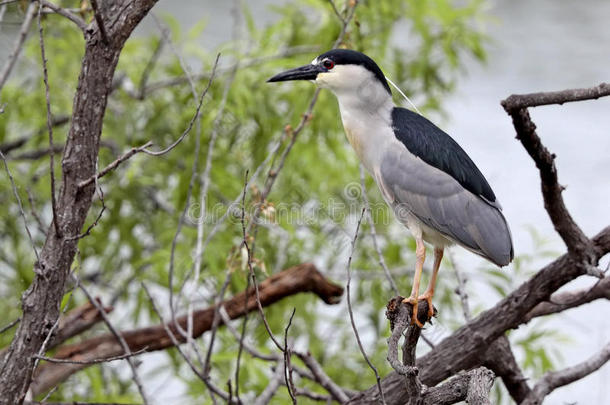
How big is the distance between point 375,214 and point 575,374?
1.50 metres

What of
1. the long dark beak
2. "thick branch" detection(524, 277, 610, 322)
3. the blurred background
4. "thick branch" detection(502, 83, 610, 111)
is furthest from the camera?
the blurred background

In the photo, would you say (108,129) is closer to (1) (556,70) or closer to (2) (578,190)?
(2) (578,190)

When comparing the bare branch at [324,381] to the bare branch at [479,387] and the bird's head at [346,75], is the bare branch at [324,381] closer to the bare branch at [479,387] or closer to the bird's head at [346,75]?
the bird's head at [346,75]

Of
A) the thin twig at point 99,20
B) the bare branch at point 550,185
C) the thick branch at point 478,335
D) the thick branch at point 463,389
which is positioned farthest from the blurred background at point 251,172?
the thick branch at point 463,389

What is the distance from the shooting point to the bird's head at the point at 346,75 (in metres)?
1.84

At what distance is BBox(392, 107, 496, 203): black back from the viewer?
1825 millimetres

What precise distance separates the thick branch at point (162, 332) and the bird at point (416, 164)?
439mm

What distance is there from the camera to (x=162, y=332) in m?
2.31

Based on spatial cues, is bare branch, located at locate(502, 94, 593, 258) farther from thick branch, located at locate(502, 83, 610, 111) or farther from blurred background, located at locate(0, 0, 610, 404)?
blurred background, located at locate(0, 0, 610, 404)

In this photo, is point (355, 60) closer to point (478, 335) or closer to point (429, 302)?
point (429, 302)

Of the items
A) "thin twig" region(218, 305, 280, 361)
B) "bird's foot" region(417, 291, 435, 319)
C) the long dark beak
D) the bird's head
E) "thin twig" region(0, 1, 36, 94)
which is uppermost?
"thin twig" region(0, 1, 36, 94)

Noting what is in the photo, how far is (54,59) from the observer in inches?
132

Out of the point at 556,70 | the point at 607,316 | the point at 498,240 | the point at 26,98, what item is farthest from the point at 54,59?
the point at 556,70

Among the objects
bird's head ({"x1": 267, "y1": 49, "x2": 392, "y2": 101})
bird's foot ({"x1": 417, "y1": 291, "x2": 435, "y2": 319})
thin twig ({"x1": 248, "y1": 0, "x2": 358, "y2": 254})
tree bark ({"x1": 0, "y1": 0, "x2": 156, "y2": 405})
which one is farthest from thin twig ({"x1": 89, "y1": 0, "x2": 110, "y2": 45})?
bird's foot ({"x1": 417, "y1": 291, "x2": 435, "y2": 319})
